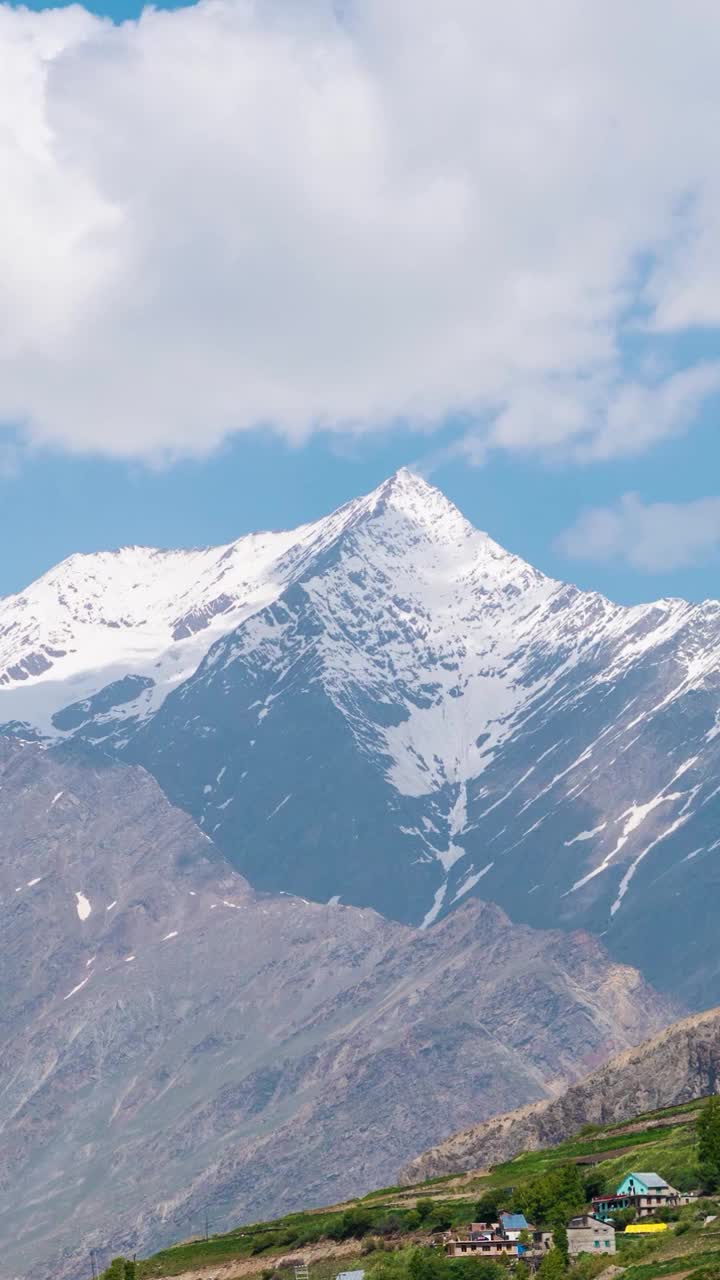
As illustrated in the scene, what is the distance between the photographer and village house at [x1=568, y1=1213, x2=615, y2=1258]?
599 ft

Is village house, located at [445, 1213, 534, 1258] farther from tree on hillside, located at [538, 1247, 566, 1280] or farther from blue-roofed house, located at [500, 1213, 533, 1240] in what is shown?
tree on hillside, located at [538, 1247, 566, 1280]

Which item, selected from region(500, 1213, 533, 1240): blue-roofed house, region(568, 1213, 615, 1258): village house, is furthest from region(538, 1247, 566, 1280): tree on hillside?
region(500, 1213, 533, 1240): blue-roofed house

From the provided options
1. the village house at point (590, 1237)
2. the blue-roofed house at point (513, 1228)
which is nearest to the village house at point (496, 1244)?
the blue-roofed house at point (513, 1228)

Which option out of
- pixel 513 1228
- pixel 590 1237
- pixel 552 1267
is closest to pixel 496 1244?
pixel 513 1228

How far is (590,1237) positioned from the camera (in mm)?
184875

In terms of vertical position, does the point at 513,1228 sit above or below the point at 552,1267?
above

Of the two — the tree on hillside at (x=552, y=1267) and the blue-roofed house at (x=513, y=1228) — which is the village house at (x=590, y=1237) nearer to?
the blue-roofed house at (x=513, y=1228)

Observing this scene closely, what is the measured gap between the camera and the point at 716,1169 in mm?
199625

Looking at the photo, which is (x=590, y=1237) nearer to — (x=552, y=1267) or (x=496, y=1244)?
(x=496, y=1244)

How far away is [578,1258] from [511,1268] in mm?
6053

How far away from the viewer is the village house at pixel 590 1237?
599ft

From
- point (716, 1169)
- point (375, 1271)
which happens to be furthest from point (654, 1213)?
point (375, 1271)

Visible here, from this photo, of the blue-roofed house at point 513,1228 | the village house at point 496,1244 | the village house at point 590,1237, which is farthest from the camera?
the blue-roofed house at point 513,1228

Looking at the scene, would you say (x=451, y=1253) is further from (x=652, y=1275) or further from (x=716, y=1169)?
(x=652, y=1275)
